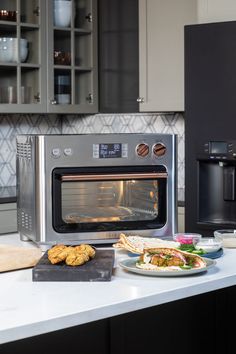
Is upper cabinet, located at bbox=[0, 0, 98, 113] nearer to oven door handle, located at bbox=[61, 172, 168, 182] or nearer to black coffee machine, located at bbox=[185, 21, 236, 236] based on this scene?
black coffee machine, located at bbox=[185, 21, 236, 236]

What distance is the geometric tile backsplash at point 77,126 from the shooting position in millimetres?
4469

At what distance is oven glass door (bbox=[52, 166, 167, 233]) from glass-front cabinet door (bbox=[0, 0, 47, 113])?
6.44 ft

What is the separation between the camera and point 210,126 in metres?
3.50

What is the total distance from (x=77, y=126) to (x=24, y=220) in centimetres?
266

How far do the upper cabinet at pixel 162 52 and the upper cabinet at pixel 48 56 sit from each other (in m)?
0.55

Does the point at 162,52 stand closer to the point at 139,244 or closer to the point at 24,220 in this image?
the point at 24,220

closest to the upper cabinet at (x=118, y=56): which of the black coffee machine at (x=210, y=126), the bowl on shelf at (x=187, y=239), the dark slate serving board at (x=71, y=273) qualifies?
the black coffee machine at (x=210, y=126)

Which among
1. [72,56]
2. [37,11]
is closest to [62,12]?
[37,11]

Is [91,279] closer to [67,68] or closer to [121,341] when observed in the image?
[121,341]

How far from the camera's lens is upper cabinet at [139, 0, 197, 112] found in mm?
4082

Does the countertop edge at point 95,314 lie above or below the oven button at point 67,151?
below

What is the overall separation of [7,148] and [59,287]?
9.88 ft

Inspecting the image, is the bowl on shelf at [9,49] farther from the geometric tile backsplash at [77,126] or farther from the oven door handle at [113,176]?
the oven door handle at [113,176]

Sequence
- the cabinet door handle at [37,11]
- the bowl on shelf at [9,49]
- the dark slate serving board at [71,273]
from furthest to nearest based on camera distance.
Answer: the cabinet door handle at [37,11]
the bowl on shelf at [9,49]
the dark slate serving board at [71,273]
